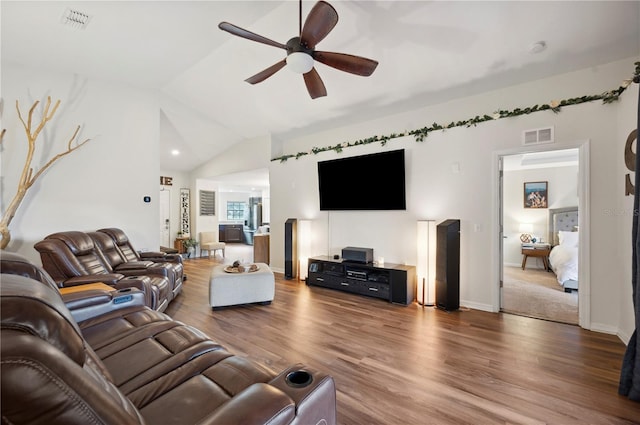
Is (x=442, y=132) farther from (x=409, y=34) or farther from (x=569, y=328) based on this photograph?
(x=569, y=328)

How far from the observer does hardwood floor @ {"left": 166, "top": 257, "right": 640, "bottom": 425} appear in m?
1.85

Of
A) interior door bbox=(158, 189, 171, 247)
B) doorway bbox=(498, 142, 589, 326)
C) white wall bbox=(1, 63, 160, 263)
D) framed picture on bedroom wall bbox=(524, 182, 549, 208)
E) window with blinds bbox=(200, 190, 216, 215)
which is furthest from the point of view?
window with blinds bbox=(200, 190, 216, 215)

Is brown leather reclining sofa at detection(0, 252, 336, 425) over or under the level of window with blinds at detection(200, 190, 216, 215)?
under

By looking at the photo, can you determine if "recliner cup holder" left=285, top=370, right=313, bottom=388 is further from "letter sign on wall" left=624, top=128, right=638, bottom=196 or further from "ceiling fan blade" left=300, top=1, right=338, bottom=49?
"letter sign on wall" left=624, top=128, right=638, bottom=196

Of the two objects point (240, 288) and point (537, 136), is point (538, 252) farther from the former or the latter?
point (240, 288)

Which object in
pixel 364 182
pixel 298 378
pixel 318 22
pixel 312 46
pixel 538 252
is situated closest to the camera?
pixel 298 378

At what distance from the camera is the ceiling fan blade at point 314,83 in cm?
276

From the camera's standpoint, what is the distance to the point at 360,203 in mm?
4773

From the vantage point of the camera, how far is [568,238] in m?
5.66

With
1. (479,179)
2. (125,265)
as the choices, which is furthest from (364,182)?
(125,265)

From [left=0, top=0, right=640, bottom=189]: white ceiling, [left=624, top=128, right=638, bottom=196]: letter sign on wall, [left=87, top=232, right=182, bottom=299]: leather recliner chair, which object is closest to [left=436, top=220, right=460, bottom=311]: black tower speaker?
[left=624, top=128, right=638, bottom=196]: letter sign on wall

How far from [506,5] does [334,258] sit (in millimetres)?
3766

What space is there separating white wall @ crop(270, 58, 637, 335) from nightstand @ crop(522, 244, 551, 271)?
3264 millimetres

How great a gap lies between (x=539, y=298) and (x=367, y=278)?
98.4 inches
